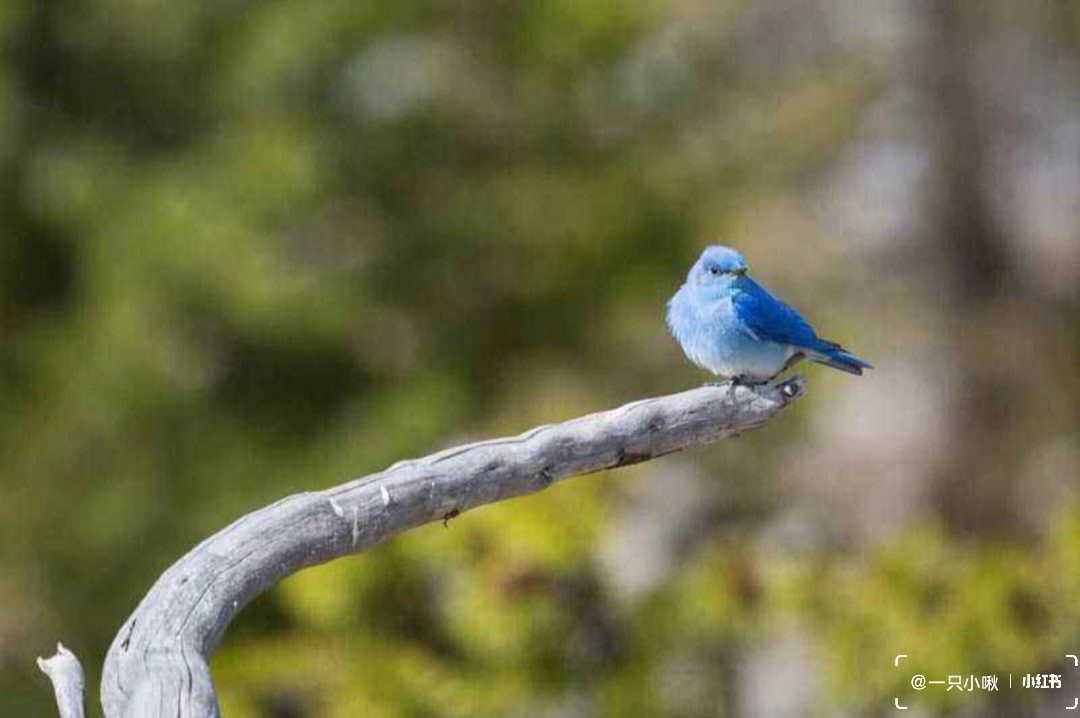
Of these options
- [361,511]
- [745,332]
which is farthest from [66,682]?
[745,332]

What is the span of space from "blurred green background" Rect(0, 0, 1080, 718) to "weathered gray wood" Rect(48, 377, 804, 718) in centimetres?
500

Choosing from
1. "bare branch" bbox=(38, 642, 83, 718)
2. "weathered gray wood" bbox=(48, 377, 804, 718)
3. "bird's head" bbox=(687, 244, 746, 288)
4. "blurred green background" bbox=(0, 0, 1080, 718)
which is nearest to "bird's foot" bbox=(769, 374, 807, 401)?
"weathered gray wood" bbox=(48, 377, 804, 718)

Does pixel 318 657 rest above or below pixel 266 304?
below

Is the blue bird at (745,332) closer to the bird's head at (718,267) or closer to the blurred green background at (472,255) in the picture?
the bird's head at (718,267)

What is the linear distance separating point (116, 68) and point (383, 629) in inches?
167

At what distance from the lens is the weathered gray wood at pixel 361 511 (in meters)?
2.16

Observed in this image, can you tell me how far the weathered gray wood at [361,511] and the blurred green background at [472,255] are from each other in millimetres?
4998

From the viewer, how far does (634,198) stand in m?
8.36

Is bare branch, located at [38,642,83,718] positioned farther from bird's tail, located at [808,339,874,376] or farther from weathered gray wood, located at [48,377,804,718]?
bird's tail, located at [808,339,874,376]

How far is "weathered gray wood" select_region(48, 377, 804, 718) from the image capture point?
216 centimetres

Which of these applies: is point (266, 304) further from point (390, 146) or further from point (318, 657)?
point (318, 657)

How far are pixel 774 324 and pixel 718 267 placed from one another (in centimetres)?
12

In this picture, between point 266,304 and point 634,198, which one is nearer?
point 266,304

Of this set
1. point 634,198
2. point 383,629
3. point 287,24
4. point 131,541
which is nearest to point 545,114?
point 634,198
